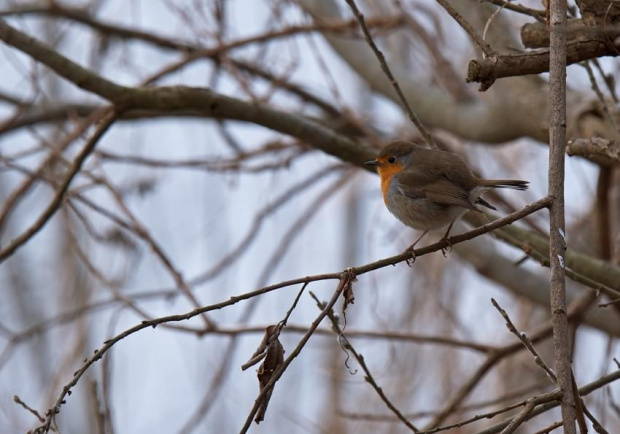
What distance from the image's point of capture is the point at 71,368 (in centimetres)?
491

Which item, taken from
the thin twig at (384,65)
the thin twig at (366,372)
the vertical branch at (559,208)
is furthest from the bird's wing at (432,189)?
the vertical branch at (559,208)

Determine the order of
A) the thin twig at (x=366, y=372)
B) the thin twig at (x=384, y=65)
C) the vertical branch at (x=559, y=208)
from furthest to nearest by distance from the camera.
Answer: the thin twig at (x=384, y=65) → the thin twig at (x=366, y=372) → the vertical branch at (x=559, y=208)

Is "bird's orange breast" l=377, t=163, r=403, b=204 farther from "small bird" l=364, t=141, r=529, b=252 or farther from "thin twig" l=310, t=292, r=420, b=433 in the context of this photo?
"thin twig" l=310, t=292, r=420, b=433

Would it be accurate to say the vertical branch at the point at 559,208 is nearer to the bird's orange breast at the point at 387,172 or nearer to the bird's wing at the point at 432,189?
the bird's wing at the point at 432,189

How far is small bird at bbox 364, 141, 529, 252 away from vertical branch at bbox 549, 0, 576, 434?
3.61ft

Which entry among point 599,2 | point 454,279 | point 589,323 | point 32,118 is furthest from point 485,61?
point 454,279

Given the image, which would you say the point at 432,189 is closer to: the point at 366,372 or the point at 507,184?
the point at 507,184

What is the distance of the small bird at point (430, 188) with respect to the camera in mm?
2881

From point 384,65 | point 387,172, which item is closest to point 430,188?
point 387,172

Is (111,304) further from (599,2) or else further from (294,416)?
(599,2)

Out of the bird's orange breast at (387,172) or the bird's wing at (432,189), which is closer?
the bird's wing at (432,189)

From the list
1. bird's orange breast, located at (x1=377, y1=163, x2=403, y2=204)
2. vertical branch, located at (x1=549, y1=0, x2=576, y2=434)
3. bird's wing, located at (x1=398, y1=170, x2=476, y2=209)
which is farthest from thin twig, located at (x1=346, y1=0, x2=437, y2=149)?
vertical branch, located at (x1=549, y1=0, x2=576, y2=434)

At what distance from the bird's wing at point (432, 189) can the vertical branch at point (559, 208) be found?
1099 mm

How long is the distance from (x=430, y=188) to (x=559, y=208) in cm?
138
